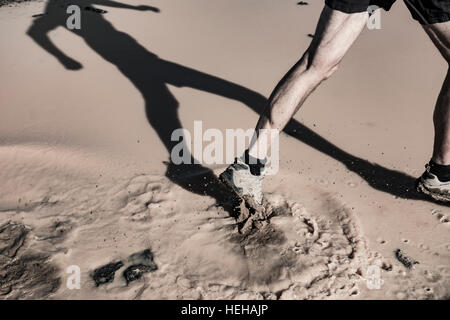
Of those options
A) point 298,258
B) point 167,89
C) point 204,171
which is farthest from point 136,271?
point 167,89

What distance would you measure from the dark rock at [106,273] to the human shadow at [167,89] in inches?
26.8

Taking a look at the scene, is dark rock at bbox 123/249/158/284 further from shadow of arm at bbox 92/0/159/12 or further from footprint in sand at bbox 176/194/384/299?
shadow of arm at bbox 92/0/159/12

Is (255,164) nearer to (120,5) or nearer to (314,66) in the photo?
(314,66)

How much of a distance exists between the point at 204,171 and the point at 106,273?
97 centimetres

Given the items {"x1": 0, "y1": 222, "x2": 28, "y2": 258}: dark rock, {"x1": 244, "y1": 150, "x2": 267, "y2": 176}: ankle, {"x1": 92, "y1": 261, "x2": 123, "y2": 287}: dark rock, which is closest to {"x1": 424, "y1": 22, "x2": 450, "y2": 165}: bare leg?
{"x1": 244, "y1": 150, "x2": 267, "y2": 176}: ankle

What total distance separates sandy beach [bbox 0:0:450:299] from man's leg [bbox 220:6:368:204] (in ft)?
0.84

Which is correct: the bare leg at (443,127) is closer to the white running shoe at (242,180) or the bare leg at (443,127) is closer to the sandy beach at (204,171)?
the sandy beach at (204,171)

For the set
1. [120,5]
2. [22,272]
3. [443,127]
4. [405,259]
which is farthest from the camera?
[120,5]

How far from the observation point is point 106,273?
2023 millimetres

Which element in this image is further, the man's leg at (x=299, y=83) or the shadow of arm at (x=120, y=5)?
the shadow of arm at (x=120, y=5)

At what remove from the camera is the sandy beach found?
202 cm

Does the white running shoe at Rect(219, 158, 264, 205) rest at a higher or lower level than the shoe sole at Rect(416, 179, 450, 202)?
higher

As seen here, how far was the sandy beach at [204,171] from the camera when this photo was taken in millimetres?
2023

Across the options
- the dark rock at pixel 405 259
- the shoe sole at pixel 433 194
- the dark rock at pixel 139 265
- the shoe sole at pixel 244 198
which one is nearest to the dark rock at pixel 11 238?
the dark rock at pixel 139 265
